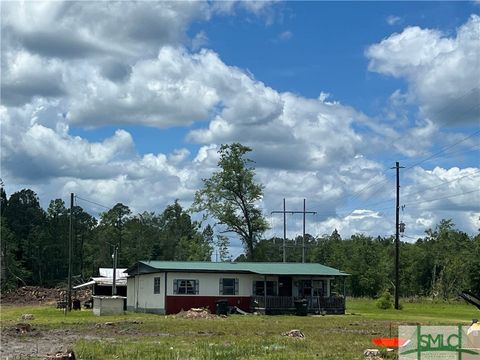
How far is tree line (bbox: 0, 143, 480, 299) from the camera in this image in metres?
74.0

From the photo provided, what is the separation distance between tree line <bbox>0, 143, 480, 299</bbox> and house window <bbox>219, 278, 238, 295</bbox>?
21883mm

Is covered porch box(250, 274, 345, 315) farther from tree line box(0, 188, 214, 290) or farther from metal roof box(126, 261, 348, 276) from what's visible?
tree line box(0, 188, 214, 290)

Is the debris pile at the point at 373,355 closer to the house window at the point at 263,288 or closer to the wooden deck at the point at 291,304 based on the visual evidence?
the wooden deck at the point at 291,304

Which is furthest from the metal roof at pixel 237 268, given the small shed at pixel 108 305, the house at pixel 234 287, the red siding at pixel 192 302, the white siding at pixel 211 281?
the small shed at pixel 108 305

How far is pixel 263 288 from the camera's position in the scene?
2052 inches

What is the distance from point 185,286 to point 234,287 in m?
3.60

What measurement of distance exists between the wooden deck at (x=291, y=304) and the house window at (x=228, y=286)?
4.58 ft

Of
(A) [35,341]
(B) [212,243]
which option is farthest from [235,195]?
(A) [35,341]

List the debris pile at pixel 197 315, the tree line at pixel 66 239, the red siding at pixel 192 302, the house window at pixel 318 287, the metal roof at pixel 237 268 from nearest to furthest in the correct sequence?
the debris pile at pixel 197 315 < the red siding at pixel 192 302 < the metal roof at pixel 237 268 < the house window at pixel 318 287 < the tree line at pixel 66 239

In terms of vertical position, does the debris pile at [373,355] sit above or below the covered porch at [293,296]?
above

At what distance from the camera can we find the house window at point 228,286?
5016 cm

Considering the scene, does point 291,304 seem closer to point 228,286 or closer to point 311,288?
point 311,288

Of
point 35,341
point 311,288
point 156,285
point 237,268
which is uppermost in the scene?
point 237,268

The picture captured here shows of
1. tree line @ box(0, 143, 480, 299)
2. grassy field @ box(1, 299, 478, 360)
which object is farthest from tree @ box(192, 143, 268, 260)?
grassy field @ box(1, 299, 478, 360)
